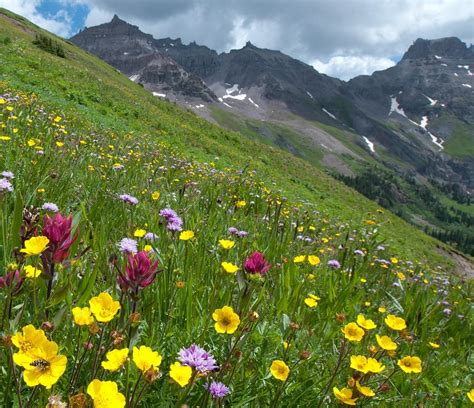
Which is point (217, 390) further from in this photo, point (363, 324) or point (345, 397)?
point (363, 324)

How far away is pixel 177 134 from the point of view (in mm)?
20656

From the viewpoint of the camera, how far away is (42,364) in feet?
3.72

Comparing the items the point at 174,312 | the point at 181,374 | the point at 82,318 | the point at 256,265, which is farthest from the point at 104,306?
the point at 174,312

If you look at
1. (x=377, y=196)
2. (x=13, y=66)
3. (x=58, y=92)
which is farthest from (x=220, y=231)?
(x=377, y=196)

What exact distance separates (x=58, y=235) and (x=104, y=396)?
774 millimetres

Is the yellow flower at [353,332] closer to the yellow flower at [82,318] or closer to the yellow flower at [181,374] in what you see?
the yellow flower at [181,374]

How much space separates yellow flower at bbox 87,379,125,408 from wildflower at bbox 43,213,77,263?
0.71 m

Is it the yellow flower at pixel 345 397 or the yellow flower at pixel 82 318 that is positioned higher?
the yellow flower at pixel 82 318

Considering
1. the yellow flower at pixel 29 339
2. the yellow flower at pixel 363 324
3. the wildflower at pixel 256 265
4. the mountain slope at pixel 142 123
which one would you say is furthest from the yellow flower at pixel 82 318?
the mountain slope at pixel 142 123

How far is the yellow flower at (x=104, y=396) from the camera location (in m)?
1.11

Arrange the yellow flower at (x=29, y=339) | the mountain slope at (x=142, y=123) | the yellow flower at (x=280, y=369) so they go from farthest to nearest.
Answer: the mountain slope at (x=142, y=123) < the yellow flower at (x=280, y=369) < the yellow flower at (x=29, y=339)

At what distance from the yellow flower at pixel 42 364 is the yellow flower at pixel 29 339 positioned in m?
0.02

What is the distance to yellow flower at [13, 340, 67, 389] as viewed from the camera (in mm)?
1100

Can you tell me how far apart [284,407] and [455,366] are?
2483 millimetres
